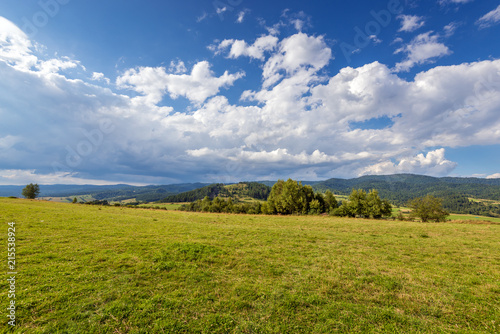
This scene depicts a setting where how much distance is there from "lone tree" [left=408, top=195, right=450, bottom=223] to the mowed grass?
4934cm

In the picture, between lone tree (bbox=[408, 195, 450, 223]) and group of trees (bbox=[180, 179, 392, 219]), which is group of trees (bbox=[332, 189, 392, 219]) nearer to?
group of trees (bbox=[180, 179, 392, 219])

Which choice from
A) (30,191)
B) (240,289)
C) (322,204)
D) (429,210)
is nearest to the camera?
(240,289)

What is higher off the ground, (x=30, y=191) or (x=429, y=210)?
(x=30, y=191)

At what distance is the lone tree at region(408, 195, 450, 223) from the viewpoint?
51875 millimetres

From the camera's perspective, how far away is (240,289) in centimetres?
859

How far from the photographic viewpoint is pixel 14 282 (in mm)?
8125

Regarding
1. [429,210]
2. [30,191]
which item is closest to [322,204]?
[429,210]

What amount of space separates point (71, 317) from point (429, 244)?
85.0 ft

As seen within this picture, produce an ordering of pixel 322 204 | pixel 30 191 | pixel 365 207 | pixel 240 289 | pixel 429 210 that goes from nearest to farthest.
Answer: pixel 240 289, pixel 429 210, pixel 365 207, pixel 322 204, pixel 30 191

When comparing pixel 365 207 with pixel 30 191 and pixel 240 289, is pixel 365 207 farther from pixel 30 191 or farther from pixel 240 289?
pixel 30 191

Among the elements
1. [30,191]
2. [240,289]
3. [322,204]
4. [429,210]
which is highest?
[30,191]

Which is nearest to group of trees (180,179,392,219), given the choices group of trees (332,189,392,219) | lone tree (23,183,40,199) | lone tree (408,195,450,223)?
group of trees (332,189,392,219)

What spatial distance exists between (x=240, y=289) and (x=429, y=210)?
67796mm

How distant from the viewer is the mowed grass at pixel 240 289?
6.45 m
